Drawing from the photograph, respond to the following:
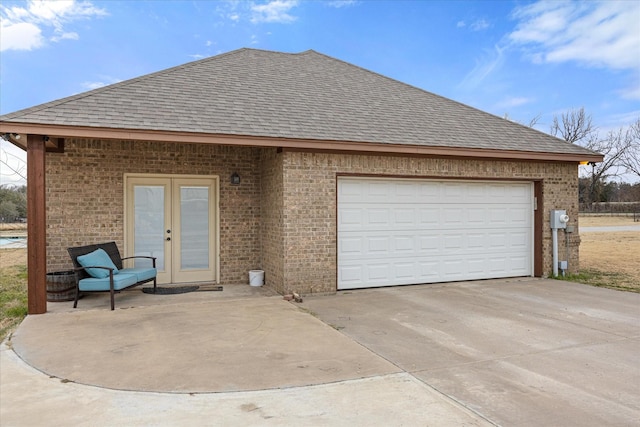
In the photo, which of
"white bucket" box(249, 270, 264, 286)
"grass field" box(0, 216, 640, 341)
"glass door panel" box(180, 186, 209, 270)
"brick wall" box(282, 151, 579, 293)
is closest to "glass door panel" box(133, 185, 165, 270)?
"glass door panel" box(180, 186, 209, 270)

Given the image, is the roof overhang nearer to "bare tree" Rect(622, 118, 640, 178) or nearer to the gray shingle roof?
the gray shingle roof

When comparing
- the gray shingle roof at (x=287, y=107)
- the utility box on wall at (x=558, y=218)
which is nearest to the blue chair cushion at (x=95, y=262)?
the gray shingle roof at (x=287, y=107)

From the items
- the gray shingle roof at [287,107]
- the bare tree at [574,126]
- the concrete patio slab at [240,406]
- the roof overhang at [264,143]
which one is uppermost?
the bare tree at [574,126]

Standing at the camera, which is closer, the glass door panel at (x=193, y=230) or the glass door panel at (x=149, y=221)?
the glass door panel at (x=149, y=221)

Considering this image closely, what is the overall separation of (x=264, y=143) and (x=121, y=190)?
3133mm

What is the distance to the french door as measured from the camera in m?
8.70

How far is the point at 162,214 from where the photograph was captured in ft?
29.0

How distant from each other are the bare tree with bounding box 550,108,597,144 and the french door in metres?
44.5

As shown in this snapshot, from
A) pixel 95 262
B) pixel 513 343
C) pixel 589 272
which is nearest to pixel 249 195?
pixel 95 262

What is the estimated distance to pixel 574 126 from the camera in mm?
45031

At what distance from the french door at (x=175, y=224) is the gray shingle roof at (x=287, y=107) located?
65.6 inches

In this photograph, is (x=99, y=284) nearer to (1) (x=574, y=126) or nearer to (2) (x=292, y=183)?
(2) (x=292, y=183)

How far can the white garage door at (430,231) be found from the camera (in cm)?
864

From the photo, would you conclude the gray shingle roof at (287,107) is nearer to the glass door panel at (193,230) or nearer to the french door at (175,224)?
the french door at (175,224)
